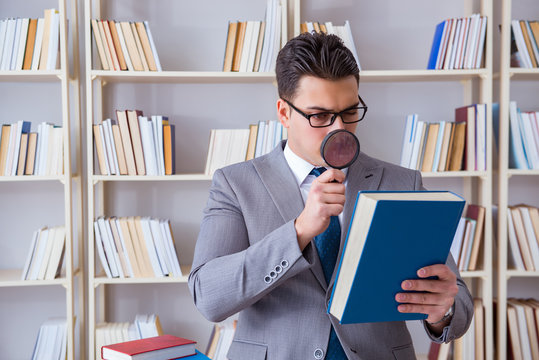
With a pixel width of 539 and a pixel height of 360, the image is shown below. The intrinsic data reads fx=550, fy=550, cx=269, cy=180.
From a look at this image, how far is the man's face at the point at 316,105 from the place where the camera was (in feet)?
4.36

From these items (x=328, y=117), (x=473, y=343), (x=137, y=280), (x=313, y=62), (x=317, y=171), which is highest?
(x=313, y=62)

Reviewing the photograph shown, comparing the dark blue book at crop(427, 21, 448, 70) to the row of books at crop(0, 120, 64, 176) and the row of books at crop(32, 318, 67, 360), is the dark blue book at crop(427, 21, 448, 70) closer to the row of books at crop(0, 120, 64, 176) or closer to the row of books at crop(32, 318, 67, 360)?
the row of books at crop(0, 120, 64, 176)

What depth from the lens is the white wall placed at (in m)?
2.91

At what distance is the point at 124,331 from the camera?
2.66 meters

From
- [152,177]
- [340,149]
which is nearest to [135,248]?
[152,177]

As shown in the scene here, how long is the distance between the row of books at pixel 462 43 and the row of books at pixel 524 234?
0.76m

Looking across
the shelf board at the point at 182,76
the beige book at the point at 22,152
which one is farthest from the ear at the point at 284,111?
the beige book at the point at 22,152

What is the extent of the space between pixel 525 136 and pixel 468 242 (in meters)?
0.59

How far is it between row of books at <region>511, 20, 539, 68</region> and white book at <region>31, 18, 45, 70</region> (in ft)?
7.41

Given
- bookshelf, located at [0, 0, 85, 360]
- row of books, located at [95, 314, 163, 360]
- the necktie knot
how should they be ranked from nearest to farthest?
the necktie knot → row of books, located at [95, 314, 163, 360] → bookshelf, located at [0, 0, 85, 360]

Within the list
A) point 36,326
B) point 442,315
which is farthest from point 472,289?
point 36,326

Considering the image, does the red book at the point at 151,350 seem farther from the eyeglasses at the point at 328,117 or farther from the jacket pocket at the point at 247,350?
the eyeglasses at the point at 328,117

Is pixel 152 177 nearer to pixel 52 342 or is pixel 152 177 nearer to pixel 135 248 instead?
pixel 135 248

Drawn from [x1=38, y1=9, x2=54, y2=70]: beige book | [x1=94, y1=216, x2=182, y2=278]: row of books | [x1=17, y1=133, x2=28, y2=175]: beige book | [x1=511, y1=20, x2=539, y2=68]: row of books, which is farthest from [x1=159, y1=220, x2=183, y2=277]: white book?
[x1=511, y1=20, x2=539, y2=68]: row of books
